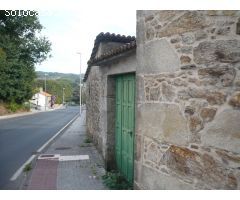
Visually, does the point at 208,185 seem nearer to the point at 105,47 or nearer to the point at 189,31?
the point at 189,31

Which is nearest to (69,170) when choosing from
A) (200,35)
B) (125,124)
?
(125,124)

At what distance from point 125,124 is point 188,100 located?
3.42m

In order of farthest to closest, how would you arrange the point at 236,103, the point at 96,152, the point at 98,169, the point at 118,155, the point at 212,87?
the point at 96,152, the point at 98,169, the point at 118,155, the point at 212,87, the point at 236,103

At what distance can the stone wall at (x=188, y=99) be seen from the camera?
3.86m

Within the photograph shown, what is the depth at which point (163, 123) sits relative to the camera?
486 centimetres

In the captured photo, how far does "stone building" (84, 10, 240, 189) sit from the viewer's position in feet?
12.6

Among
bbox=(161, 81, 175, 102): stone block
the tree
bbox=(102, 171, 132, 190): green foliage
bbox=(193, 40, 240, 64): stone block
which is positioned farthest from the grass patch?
the tree

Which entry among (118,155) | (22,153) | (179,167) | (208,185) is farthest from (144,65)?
(22,153)

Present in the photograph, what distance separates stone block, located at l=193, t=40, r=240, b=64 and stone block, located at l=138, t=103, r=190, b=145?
31.9 inches

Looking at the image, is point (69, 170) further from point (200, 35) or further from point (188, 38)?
point (200, 35)

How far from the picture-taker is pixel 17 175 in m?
8.55

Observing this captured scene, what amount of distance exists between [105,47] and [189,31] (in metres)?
5.99

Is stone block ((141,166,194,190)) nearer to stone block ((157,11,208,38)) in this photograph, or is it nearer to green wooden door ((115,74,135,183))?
green wooden door ((115,74,135,183))

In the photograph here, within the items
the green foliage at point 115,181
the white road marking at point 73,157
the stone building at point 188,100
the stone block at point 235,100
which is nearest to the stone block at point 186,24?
the stone building at point 188,100
